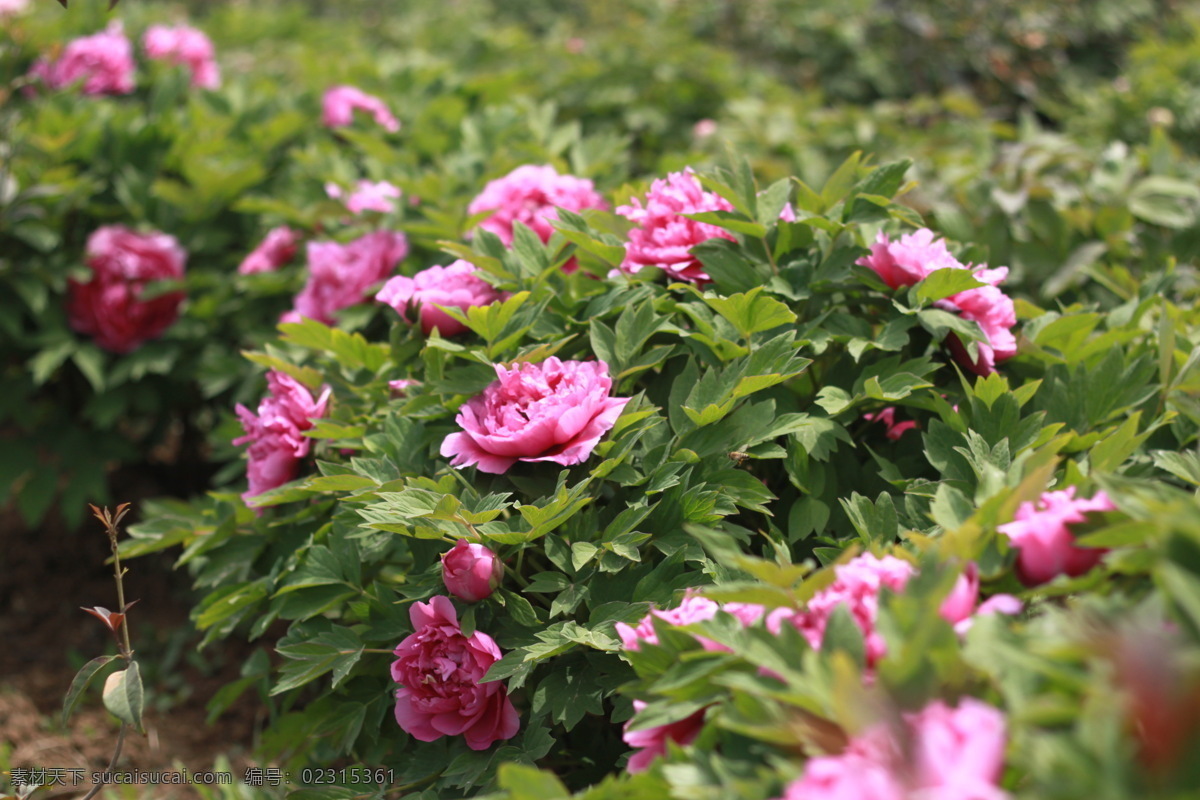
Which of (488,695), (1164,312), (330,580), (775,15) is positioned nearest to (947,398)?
(1164,312)

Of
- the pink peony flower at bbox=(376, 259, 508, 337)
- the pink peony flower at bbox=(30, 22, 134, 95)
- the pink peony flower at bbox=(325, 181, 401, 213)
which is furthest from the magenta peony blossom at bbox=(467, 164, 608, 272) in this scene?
the pink peony flower at bbox=(30, 22, 134, 95)

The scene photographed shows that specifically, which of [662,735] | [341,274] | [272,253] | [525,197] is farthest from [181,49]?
[662,735]

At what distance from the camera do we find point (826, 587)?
3.54 feet

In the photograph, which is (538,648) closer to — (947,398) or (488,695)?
(488,695)

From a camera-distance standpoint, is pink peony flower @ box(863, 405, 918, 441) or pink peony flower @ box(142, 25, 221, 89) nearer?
pink peony flower @ box(863, 405, 918, 441)

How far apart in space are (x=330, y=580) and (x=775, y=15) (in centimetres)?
492

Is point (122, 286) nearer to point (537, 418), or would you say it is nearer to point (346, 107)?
point (346, 107)

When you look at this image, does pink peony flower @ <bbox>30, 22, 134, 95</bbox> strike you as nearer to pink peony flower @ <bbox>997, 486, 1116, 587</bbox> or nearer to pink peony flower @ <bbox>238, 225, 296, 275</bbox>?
pink peony flower @ <bbox>238, 225, 296, 275</bbox>

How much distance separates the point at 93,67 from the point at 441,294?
269cm

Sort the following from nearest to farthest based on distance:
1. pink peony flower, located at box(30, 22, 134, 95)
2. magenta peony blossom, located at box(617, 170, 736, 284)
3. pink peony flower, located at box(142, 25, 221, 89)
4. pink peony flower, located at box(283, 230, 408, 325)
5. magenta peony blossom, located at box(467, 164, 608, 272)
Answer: magenta peony blossom, located at box(617, 170, 736, 284)
magenta peony blossom, located at box(467, 164, 608, 272)
pink peony flower, located at box(283, 230, 408, 325)
pink peony flower, located at box(30, 22, 134, 95)
pink peony flower, located at box(142, 25, 221, 89)

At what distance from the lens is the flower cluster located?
158 cm

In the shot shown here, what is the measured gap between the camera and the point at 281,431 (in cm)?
177

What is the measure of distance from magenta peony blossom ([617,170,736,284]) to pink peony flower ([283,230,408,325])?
0.75m

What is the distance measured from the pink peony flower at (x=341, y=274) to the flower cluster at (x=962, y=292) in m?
1.14
